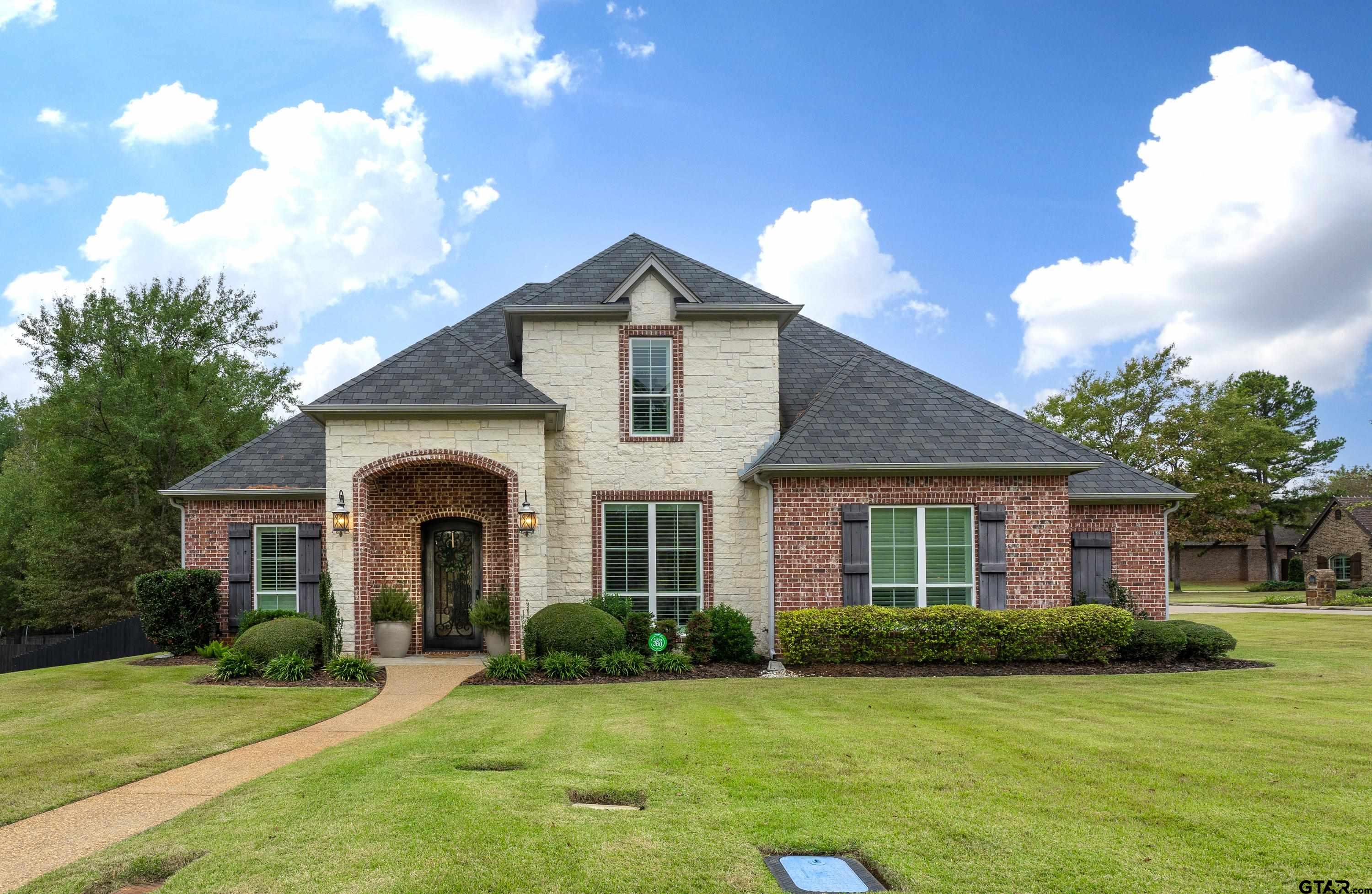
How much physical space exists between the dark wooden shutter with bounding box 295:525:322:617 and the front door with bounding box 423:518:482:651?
203 cm

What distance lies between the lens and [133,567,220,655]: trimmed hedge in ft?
51.4

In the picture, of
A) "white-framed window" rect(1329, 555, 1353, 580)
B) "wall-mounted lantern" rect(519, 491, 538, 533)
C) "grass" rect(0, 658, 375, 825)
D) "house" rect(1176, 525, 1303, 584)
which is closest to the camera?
"grass" rect(0, 658, 375, 825)

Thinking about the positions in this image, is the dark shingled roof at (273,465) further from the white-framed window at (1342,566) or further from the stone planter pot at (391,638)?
the white-framed window at (1342,566)

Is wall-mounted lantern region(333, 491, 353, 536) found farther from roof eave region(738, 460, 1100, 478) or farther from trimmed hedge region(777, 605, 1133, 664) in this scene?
trimmed hedge region(777, 605, 1133, 664)

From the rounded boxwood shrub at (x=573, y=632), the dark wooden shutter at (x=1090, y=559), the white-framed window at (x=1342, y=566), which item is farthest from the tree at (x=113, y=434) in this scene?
the white-framed window at (x=1342, y=566)

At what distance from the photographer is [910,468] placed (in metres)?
14.3

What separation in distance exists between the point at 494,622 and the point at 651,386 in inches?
202

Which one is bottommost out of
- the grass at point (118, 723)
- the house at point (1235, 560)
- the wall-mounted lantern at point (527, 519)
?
the house at point (1235, 560)

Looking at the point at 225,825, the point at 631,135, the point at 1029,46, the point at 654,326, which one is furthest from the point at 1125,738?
the point at 631,135

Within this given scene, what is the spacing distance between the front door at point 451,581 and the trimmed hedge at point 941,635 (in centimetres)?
619

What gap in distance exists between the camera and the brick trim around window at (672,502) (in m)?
15.3

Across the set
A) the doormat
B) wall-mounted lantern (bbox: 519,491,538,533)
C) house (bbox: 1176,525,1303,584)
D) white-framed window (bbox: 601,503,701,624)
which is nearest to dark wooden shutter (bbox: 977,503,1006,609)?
white-framed window (bbox: 601,503,701,624)

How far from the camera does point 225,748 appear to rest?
820 cm

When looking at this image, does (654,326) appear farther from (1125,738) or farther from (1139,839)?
(1139,839)
